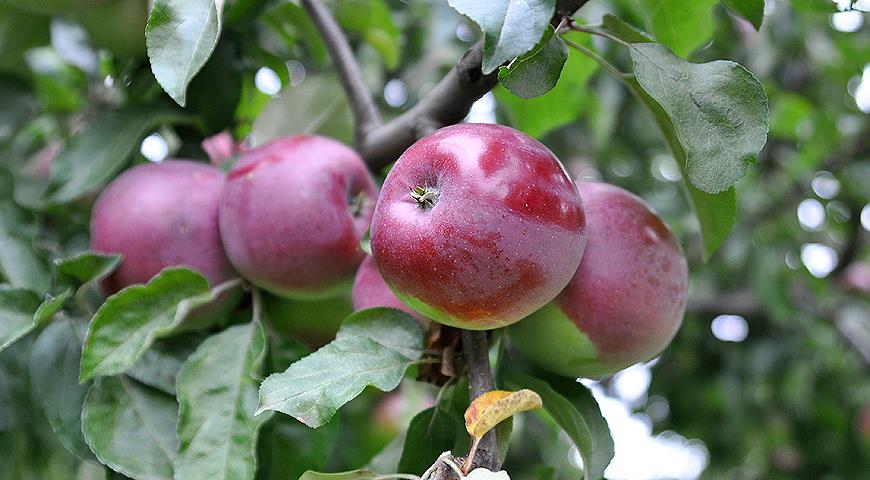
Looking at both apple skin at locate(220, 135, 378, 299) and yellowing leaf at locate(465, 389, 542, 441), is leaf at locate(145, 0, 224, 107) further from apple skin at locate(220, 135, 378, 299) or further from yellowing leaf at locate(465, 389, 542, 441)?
yellowing leaf at locate(465, 389, 542, 441)

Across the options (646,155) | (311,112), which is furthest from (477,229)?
(646,155)

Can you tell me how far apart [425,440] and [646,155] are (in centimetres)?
148

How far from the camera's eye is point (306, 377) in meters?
0.57

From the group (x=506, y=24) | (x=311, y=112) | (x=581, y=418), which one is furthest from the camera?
(x=311, y=112)

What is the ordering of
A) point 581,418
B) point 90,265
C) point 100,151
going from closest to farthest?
point 581,418 < point 90,265 < point 100,151

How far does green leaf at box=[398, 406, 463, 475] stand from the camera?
673 millimetres

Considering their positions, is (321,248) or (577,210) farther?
(321,248)

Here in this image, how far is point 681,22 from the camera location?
81cm

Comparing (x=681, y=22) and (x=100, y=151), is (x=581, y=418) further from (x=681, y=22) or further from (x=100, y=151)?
(x=100, y=151)

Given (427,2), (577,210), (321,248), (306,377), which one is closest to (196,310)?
(321,248)

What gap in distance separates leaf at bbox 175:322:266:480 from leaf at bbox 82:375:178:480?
0.06 meters

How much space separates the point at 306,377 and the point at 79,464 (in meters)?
0.78

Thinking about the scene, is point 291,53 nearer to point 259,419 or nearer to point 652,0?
point 652,0

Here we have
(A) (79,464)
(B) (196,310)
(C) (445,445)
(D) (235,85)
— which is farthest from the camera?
(A) (79,464)
